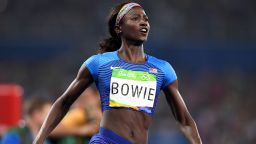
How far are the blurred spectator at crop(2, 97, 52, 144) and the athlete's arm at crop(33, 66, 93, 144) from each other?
100 inches

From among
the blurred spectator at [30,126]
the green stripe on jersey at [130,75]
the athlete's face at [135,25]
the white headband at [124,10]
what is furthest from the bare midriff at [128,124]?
the blurred spectator at [30,126]

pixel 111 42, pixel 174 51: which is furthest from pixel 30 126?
pixel 174 51

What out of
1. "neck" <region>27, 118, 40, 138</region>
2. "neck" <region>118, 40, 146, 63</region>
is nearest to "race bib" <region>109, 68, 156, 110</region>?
"neck" <region>118, 40, 146, 63</region>

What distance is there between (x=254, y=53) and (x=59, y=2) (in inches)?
190

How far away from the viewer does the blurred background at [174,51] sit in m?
14.2

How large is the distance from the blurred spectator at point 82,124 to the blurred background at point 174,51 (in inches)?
206

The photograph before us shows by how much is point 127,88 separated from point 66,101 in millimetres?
432

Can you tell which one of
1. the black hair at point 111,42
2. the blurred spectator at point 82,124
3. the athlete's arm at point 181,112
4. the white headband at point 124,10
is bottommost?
the blurred spectator at point 82,124

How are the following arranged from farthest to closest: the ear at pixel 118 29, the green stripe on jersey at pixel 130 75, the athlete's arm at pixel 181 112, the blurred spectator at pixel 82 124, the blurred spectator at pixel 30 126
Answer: the blurred spectator at pixel 82 124 → the blurred spectator at pixel 30 126 → the ear at pixel 118 29 → the athlete's arm at pixel 181 112 → the green stripe on jersey at pixel 130 75

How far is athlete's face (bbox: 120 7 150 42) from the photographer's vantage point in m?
4.98

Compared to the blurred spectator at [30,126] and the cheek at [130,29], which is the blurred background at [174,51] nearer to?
the blurred spectator at [30,126]

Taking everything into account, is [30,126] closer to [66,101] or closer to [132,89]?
[66,101]

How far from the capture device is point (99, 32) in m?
15.4

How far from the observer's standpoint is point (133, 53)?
16.7 ft
